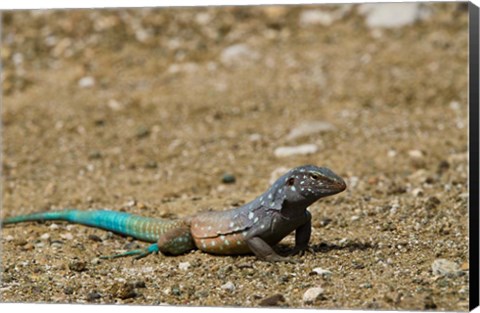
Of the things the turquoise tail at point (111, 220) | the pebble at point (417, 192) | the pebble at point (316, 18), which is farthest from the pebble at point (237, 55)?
the turquoise tail at point (111, 220)

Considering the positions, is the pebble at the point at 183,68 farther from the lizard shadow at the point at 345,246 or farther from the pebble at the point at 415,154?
the lizard shadow at the point at 345,246

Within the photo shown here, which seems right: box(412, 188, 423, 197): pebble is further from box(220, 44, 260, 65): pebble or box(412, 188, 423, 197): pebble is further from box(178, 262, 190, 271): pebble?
box(220, 44, 260, 65): pebble

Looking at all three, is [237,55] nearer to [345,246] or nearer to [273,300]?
[345,246]

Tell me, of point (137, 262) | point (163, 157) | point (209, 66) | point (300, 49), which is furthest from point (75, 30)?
point (137, 262)

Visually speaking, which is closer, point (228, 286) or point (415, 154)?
point (228, 286)

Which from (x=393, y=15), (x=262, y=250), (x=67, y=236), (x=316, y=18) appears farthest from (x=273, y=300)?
(x=316, y=18)

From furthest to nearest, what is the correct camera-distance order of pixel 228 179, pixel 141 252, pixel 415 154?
pixel 415 154
pixel 228 179
pixel 141 252
